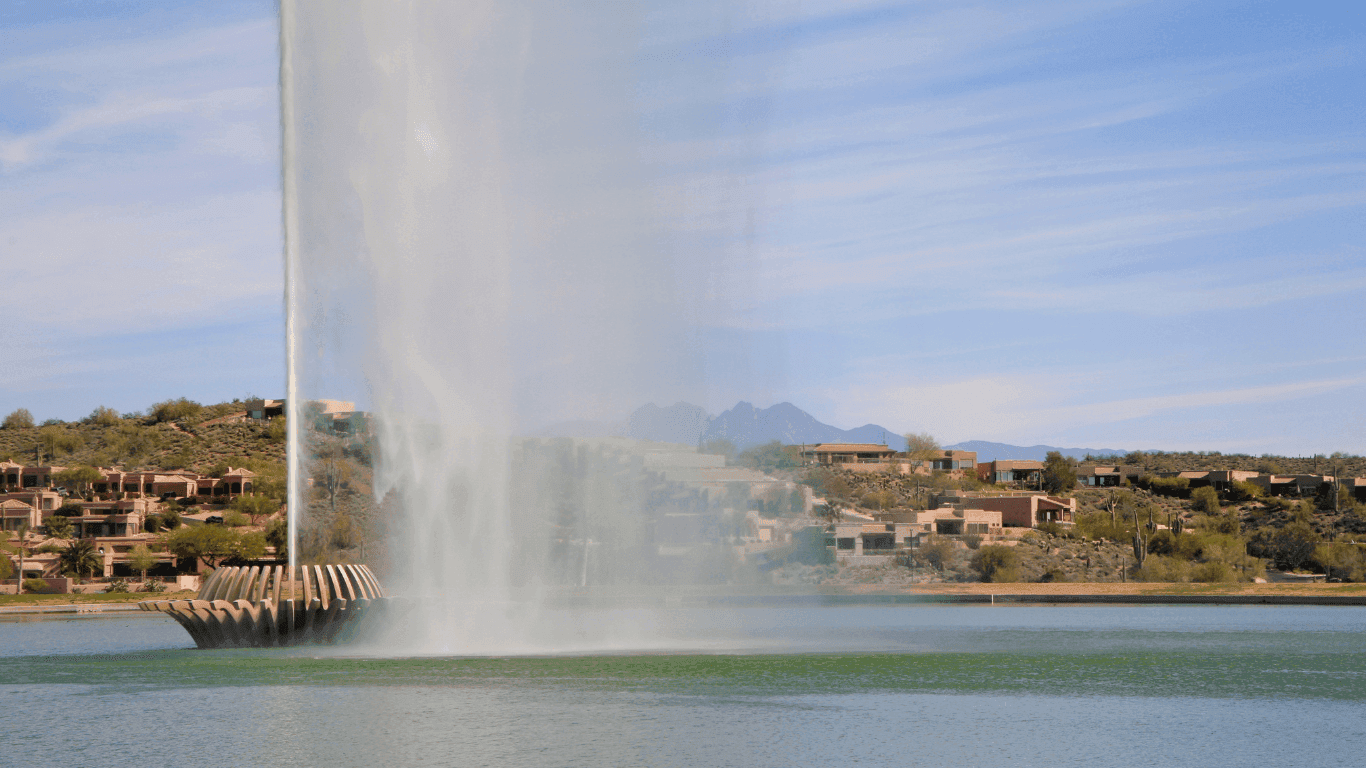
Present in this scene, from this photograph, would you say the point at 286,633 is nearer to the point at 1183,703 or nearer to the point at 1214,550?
the point at 1183,703

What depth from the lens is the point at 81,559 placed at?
7588 centimetres

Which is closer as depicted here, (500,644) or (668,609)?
(500,644)

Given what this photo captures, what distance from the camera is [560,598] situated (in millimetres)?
34094

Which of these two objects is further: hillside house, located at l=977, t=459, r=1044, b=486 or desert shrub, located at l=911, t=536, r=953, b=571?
hillside house, located at l=977, t=459, r=1044, b=486

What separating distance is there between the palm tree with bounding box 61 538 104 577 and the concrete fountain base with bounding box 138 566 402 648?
47.8 meters

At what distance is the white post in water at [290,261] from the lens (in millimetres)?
30484

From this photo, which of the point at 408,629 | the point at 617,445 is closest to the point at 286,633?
the point at 408,629

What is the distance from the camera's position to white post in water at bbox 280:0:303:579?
100ft

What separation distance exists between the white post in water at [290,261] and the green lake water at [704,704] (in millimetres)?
4282

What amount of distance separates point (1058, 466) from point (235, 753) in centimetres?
11007

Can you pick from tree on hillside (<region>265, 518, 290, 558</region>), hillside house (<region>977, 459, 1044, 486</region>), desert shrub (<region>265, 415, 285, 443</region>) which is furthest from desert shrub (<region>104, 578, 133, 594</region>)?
hillside house (<region>977, 459, 1044, 486</region>)

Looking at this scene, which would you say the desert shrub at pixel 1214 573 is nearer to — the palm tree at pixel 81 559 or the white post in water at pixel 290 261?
the white post in water at pixel 290 261

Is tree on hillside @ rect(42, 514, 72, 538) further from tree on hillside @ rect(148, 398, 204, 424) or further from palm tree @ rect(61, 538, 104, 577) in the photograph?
tree on hillside @ rect(148, 398, 204, 424)

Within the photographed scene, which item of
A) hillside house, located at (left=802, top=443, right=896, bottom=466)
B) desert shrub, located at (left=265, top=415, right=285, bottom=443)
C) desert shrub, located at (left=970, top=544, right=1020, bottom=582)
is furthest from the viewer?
hillside house, located at (left=802, top=443, right=896, bottom=466)
